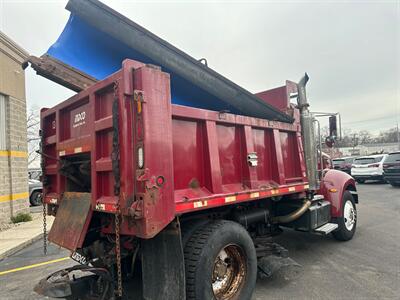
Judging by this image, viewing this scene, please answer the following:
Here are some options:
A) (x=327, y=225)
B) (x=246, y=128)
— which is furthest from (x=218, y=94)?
(x=327, y=225)

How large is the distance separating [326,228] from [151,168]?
13.6 feet

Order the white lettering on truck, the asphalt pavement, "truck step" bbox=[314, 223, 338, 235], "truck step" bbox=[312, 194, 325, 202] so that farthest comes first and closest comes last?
"truck step" bbox=[312, 194, 325, 202] → "truck step" bbox=[314, 223, 338, 235] → the asphalt pavement → the white lettering on truck

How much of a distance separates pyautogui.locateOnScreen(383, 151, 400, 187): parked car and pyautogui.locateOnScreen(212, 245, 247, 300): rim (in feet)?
52.6

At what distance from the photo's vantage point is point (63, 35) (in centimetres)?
361

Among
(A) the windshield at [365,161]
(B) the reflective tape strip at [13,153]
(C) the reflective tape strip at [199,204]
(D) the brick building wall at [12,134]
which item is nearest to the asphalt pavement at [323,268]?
Answer: (C) the reflective tape strip at [199,204]

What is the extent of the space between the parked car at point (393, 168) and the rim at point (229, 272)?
52.6 ft

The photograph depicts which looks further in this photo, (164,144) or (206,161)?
(206,161)

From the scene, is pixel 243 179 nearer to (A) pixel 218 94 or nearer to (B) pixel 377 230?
(A) pixel 218 94

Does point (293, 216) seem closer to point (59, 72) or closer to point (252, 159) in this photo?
point (252, 159)

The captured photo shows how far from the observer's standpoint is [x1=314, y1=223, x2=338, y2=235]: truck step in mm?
5241

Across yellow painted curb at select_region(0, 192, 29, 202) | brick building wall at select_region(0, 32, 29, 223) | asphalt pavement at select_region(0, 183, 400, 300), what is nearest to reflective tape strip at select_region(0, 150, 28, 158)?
brick building wall at select_region(0, 32, 29, 223)

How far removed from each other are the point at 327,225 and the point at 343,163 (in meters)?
21.9

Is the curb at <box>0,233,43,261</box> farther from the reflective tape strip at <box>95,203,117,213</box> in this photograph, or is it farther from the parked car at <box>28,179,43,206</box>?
the parked car at <box>28,179,43,206</box>

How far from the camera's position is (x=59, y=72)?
354 centimetres
